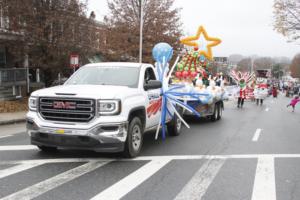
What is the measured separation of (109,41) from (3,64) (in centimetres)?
817

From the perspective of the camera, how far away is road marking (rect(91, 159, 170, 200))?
16.5 feet

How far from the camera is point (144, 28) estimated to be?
2800 centimetres

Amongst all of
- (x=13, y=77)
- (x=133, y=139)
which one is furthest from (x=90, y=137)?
(x=13, y=77)

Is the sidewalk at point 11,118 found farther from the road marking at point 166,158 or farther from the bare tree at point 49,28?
the road marking at point 166,158

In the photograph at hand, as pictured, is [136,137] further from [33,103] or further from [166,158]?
[33,103]

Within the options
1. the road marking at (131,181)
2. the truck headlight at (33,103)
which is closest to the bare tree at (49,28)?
the truck headlight at (33,103)

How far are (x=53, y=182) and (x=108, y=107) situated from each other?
1675 millimetres

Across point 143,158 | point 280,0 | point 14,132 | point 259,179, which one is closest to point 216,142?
point 143,158

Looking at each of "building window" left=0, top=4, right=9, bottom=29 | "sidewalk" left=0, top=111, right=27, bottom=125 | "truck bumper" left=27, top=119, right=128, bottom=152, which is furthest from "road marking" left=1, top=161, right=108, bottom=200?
"building window" left=0, top=4, right=9, bottom=29

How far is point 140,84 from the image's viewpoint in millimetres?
7828

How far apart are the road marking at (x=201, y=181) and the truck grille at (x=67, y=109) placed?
218 cm

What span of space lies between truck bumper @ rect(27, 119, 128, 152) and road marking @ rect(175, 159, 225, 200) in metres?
1.57

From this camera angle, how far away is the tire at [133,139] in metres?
7.04

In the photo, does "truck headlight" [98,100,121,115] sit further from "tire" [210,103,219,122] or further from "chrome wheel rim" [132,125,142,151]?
"tire" [210,103,219,122]
